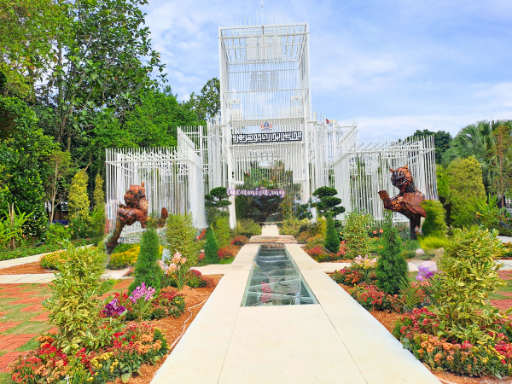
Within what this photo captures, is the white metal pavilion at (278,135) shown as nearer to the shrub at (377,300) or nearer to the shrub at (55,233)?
the shrub at (55,233)

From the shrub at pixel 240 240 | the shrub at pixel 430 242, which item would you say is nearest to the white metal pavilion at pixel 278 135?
the shrub at pixel 240 240

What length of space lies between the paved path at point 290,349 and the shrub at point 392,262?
2.17ft

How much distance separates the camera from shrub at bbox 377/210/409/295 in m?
5.80

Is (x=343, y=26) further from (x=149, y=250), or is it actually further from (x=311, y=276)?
Result: (x=149, y=250)

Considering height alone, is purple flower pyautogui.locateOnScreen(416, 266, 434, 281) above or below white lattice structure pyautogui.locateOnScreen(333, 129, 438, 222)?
below

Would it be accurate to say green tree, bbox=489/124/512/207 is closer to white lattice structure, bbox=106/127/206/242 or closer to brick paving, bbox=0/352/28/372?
white lattice structure, bbox=106/127/206/242

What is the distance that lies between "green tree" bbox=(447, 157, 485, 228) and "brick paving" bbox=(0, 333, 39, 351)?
15156mm

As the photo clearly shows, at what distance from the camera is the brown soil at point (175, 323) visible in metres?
3.61

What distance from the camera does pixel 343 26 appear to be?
947 cm

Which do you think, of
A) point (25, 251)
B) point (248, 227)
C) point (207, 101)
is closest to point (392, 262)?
point (248, 227)

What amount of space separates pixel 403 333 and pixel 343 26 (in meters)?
8.06

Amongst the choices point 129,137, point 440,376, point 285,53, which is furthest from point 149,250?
point 129,137

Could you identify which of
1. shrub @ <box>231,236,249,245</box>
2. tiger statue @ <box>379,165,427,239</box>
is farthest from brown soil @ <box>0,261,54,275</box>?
tiger statue @ <box>379,165,427,239</box>

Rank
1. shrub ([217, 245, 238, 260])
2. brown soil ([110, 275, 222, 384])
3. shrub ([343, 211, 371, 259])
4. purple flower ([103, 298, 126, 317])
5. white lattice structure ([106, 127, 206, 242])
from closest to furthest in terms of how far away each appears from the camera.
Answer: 1. brown soil ([110, 275, 222, 384])
2. purple flower ([103, 298, 126, 317])
3. shrub ([343, 211, 371, 259])
4. shrub ([217, 245, 238, 260])
5. white lattice structure ([106, 127, 206, 242])
